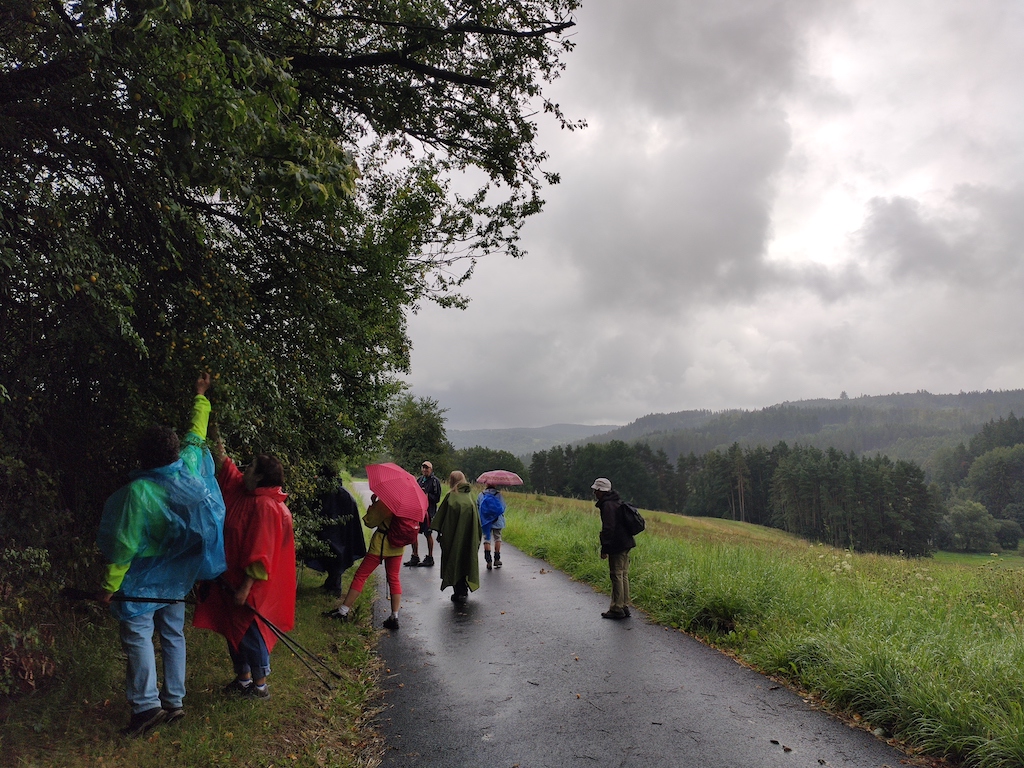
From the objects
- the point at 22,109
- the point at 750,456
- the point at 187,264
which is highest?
the point at 22,109

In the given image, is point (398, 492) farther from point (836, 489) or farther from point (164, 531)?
point (836, 489)

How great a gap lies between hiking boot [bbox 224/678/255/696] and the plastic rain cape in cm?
103

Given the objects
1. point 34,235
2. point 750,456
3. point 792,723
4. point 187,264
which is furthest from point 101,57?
point 750,456

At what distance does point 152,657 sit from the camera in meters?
3.95

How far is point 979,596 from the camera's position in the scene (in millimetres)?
8477

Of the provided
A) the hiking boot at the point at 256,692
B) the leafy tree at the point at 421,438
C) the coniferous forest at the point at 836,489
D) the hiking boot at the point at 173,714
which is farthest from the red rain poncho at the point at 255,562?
the coniferous forest at the point at 836,489

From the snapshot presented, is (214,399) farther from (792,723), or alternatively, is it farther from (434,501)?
(434,501)

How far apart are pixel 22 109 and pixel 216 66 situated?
4.64ft

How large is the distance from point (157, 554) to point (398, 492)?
3.83 m

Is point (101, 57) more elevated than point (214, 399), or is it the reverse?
point (101, 57)

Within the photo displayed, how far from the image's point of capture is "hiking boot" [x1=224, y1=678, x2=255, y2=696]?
471 cm

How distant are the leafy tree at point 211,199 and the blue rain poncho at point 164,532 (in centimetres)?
62

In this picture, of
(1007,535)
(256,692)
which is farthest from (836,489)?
(256,692)

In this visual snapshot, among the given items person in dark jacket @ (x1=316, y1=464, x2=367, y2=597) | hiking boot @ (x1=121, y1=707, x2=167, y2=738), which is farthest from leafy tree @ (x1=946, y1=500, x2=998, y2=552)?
hiking boot @ (x1=121, y1=707, x2=167, y2=738)
